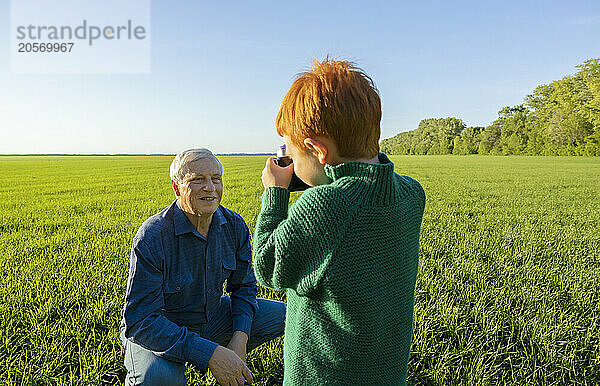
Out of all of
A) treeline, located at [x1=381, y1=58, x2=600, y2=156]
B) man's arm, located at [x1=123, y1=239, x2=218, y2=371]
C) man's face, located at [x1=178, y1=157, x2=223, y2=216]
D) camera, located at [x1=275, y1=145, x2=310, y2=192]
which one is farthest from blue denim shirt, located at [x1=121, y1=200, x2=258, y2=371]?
treeline, located at [x1=381, y1=58, x2=600, y2=156]

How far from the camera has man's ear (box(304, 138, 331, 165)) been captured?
147 centimetres

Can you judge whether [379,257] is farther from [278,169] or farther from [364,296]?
[278,169]

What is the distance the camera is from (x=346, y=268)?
4.70 ft

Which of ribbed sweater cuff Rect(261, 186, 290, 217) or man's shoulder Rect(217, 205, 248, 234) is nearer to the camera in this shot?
ribbed sweater cuff Rect(261, 186, 290, 217)

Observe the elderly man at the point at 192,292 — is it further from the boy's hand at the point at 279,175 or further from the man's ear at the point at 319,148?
the man's ear at the point at 319,148

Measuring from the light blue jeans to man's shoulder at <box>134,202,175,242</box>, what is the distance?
67cm

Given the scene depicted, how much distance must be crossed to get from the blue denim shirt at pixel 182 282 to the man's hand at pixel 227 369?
4 centimetres

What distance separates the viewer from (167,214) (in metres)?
2.58

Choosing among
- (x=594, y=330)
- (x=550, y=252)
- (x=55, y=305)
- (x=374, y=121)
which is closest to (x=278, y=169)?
(x=374, y=121)

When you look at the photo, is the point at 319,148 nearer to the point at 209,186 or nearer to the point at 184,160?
the point at 209,186

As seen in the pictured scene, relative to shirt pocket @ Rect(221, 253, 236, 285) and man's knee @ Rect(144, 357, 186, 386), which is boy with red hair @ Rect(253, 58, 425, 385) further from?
shirt pocket @ Rect(221, 253, 236, 285)

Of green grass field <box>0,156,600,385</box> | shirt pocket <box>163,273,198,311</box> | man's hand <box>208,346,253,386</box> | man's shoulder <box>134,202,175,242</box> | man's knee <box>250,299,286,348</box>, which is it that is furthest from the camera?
green grass field <box>0,156,600,385</box>

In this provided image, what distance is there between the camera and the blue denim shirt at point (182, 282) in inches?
92.4

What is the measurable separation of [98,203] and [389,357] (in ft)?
39.6
